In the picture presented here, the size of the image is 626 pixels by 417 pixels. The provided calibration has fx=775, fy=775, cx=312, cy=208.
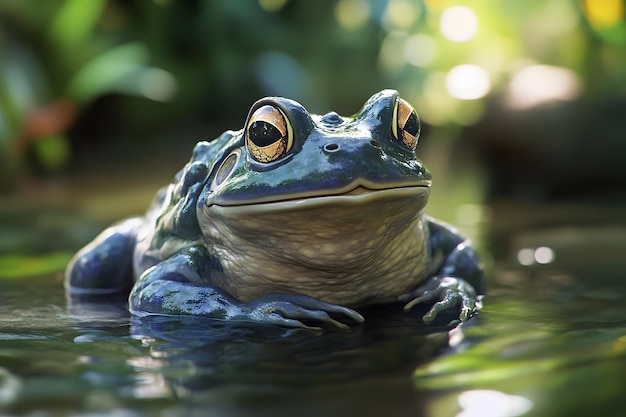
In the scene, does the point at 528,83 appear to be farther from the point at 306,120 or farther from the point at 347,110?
the point at 306,120

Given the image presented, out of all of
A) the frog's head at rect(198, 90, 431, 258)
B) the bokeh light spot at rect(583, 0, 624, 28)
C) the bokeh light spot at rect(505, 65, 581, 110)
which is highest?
the bokeh light spot at rect(583, 0, 624, 28)

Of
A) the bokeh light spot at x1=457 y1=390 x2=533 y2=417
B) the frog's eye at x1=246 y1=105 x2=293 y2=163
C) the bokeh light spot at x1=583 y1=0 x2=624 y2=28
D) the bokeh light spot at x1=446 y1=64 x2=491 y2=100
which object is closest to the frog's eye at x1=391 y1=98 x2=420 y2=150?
the frog's eye at x1=246 y1=105 x2=293 y2=163

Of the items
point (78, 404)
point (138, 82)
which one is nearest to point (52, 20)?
point (138, 82)

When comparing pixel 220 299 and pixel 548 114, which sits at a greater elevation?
pixel 548 114

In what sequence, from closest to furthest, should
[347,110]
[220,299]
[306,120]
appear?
[306,120] < [220,299] < [347,110]

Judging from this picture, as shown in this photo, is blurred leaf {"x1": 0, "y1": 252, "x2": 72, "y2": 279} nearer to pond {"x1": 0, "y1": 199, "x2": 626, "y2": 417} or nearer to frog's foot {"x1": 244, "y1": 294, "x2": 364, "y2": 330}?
pond {"x1": 0, "y1": 199, "x2": 626, "y2": 417}

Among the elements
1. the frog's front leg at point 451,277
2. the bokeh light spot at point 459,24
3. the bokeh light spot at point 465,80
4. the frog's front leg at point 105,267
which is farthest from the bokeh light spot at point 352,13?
the frog's front leg at point 451,277
